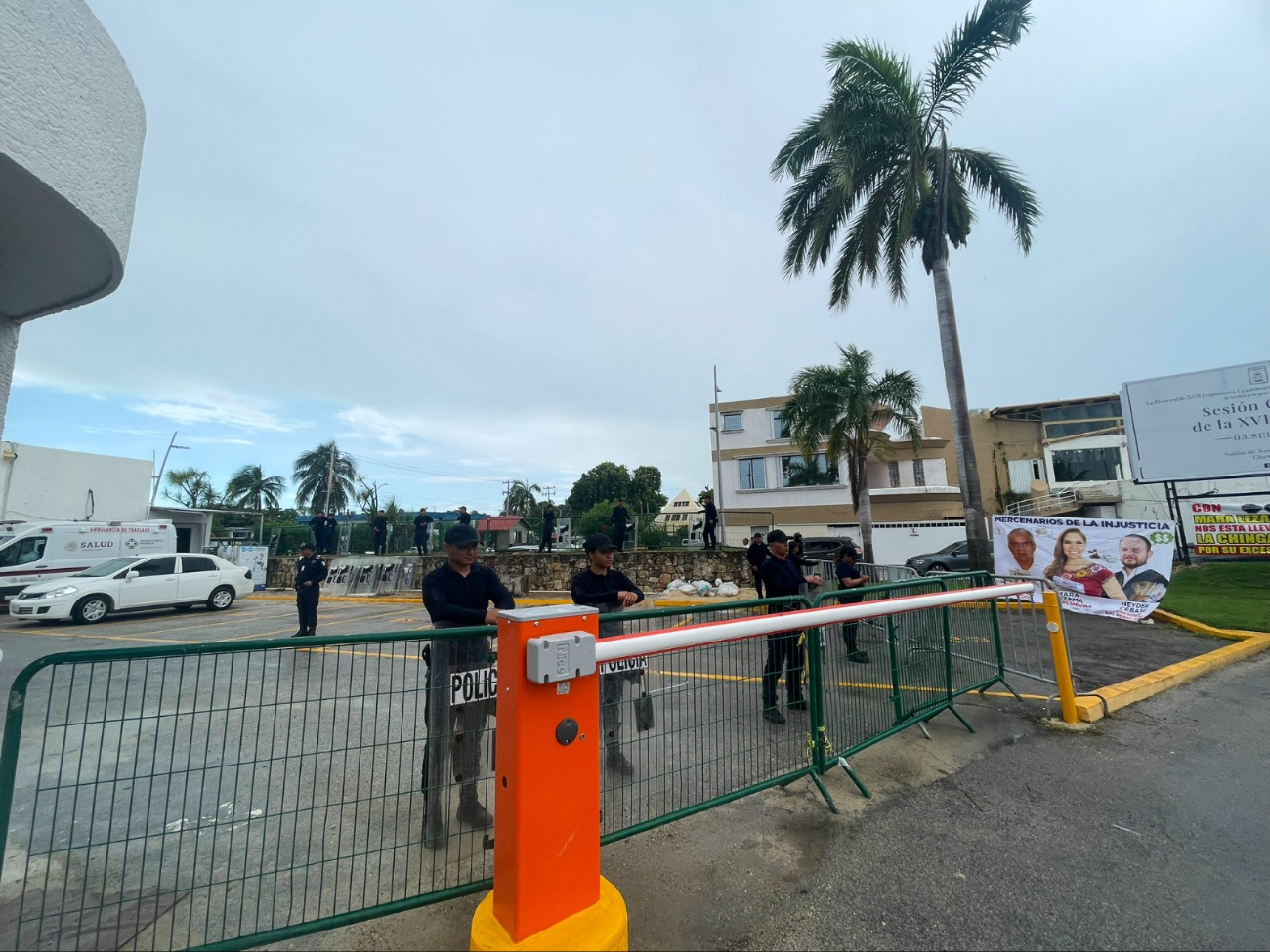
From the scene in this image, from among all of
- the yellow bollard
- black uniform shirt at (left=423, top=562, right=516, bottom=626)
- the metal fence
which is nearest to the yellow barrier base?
the metal fence

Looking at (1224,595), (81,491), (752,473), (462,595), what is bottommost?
(1224,595)

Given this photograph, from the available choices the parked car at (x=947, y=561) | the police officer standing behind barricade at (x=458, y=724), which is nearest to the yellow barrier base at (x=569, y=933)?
the police officer standing behind barricade at (x=458, y=724)

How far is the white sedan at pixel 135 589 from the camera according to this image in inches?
483

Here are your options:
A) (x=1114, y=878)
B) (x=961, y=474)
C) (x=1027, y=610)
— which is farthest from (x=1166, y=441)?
(x=1114, y=878)

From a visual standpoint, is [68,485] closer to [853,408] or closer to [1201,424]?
[853,408]

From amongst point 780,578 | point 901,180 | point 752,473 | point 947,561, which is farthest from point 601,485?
point 780,578

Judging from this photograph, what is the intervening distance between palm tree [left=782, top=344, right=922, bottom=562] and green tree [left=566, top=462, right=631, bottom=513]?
125ft

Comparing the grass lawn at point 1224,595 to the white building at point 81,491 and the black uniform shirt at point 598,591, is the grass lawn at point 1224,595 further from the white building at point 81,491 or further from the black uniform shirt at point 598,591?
the white building at point 81,491

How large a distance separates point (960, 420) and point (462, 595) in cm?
1249

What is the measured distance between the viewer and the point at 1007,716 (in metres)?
5.18

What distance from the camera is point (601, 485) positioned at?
193ft

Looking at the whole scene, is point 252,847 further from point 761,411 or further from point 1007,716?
point 761,411

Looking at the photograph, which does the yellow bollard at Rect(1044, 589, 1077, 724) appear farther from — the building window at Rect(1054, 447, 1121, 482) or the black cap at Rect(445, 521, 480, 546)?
the building window at Rect(1054, 447, 1121, 482)

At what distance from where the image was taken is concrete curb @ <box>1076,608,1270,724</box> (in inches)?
206
